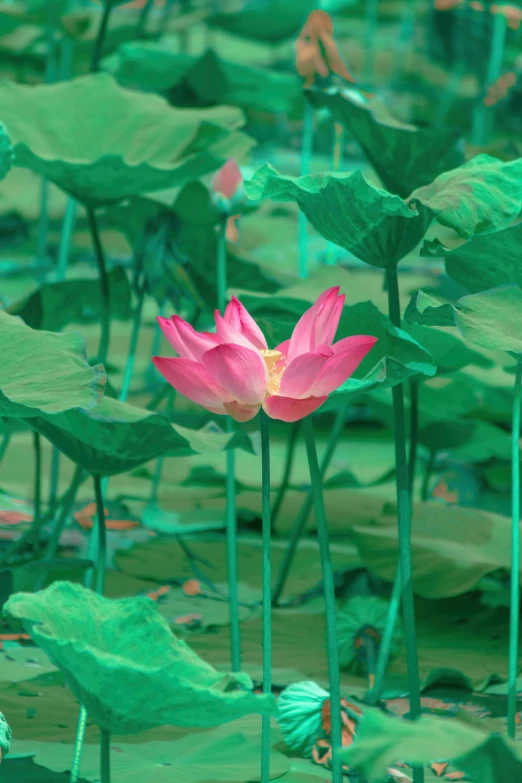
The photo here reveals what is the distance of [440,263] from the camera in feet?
13.6

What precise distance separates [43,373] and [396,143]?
0.56m

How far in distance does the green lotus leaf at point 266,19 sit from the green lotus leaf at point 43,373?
11.0 feet

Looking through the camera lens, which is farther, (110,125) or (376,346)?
(110,125)

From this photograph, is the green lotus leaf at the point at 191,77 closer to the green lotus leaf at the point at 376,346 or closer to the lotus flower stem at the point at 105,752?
the green lotus leaf at the point at 376,346

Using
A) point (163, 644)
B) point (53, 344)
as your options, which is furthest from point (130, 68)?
point (163, 644)

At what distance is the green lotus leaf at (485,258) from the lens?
102cm

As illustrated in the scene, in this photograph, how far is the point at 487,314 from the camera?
988 millimetres

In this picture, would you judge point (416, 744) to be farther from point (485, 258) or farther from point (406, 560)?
point (485, 258)

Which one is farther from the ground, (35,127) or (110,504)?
(35,127)

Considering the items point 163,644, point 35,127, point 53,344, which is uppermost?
point 35,127

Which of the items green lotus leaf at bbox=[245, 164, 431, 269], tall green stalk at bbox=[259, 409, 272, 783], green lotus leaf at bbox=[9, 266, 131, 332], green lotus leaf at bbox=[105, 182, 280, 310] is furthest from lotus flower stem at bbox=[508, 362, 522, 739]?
green lotus leaf at bbox=[9, 266, 131, 332]

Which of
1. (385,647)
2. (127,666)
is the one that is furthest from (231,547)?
(127,666)

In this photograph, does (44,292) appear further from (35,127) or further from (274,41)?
(274,41)

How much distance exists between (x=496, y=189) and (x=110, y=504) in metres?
1.16
